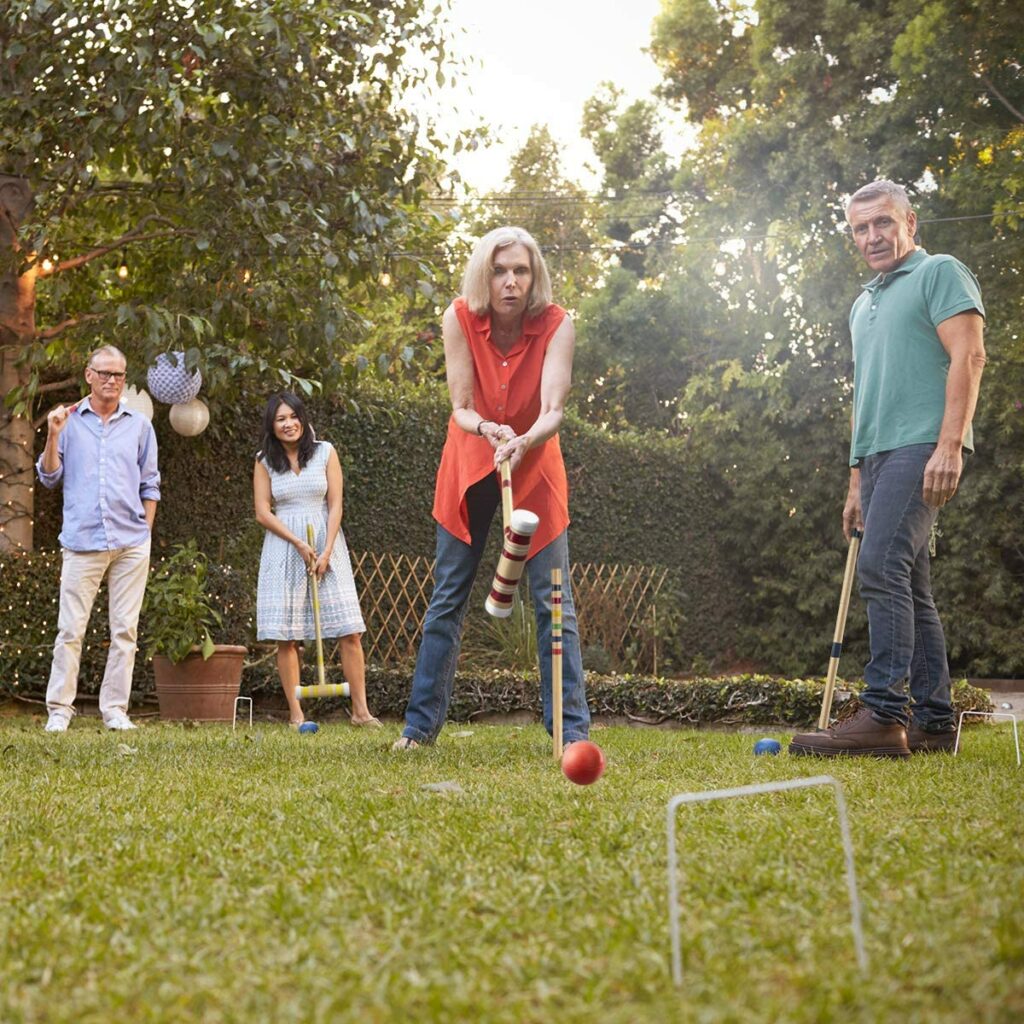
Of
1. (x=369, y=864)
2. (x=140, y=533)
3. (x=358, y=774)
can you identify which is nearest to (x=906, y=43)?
(x=140, y=533)

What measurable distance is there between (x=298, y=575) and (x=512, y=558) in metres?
3.33

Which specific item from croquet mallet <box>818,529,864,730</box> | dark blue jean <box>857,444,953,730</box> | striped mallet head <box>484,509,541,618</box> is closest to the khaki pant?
striped mallet head <box>484,509,541,618</box>

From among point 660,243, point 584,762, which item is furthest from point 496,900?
point 660,243

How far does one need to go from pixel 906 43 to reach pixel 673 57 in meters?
4.98

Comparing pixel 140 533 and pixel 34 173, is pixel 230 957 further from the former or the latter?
pixel 34 173

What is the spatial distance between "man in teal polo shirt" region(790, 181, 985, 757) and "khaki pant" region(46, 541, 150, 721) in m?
3.49

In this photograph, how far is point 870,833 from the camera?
2.41 metres

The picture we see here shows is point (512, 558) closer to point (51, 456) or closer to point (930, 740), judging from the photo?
point (930, 740)

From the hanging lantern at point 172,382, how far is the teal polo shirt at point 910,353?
166 inches

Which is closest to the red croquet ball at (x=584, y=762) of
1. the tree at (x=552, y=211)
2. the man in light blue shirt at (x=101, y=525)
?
the man in light blue shirt at (x=101, y=525)

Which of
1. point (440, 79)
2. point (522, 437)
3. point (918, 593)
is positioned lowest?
point (918, 593)

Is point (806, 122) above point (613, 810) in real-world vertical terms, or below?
above

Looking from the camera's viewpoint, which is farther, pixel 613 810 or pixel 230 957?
pixel 613 810

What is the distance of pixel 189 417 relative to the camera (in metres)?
7.72
